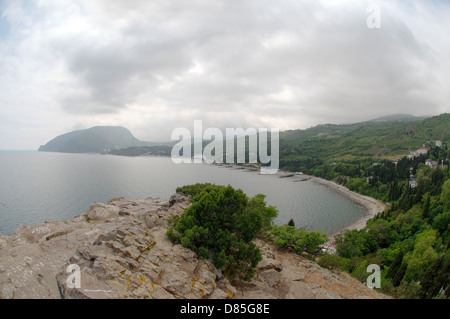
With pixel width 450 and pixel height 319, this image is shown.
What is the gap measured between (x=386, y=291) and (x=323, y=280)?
9537mm

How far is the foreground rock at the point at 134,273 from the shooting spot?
37.4 ft

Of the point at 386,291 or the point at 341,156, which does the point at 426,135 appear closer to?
the point at 341,156

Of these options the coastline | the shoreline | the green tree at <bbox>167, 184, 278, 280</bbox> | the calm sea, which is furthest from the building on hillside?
the green tree at <bbox>167, 184, 278, 280</bbox>

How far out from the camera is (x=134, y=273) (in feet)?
40.5

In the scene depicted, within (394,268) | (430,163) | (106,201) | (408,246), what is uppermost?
(430,163)

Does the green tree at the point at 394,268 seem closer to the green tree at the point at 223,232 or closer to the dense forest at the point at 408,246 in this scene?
the dense forest at the point at 408,246

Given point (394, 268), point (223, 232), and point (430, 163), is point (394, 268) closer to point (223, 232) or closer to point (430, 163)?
point (223, 232)

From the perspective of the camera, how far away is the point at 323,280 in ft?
59.0

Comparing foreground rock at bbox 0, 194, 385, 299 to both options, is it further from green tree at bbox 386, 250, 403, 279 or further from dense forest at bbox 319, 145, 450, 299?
green tree at bbox 386, 250, 403, 279

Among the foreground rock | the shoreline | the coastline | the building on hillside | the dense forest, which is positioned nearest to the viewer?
the foreground rock

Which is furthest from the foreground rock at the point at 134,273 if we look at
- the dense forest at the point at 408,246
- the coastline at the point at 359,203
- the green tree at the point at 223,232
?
the coastline at the point at 359,203

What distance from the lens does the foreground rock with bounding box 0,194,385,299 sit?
11391 mm

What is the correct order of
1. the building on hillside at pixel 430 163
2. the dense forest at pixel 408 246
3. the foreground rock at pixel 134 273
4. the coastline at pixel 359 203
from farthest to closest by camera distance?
the building on hillside at pixel 430 163 → the coastline at pixel 359 203 → the dense forest at pixel 408 246 → the foreground rock at pixel 134 273

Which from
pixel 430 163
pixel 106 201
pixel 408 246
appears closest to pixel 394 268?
pixel 408 246
